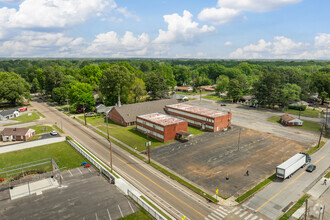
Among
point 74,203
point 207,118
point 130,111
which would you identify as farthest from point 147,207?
point 130,111

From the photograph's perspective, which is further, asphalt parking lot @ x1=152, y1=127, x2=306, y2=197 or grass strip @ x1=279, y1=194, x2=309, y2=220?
asphalt parking lot @ x1=152, y1=127, x2=306, y2=197

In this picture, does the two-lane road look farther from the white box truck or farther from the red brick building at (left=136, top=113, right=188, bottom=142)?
the white box truck

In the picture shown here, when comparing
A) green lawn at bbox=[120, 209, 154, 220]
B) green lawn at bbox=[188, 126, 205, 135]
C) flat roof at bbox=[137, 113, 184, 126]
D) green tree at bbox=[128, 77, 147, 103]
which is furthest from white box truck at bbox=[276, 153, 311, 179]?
green tree at bbox=[128, 77, 147, 103]

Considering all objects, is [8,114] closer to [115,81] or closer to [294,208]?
[115,81]

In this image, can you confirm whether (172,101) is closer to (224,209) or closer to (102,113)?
(102,113)

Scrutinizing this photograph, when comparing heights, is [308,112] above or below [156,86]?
below

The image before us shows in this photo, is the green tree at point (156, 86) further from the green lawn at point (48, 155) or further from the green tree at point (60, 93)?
the green lawn at point (48, 155)
